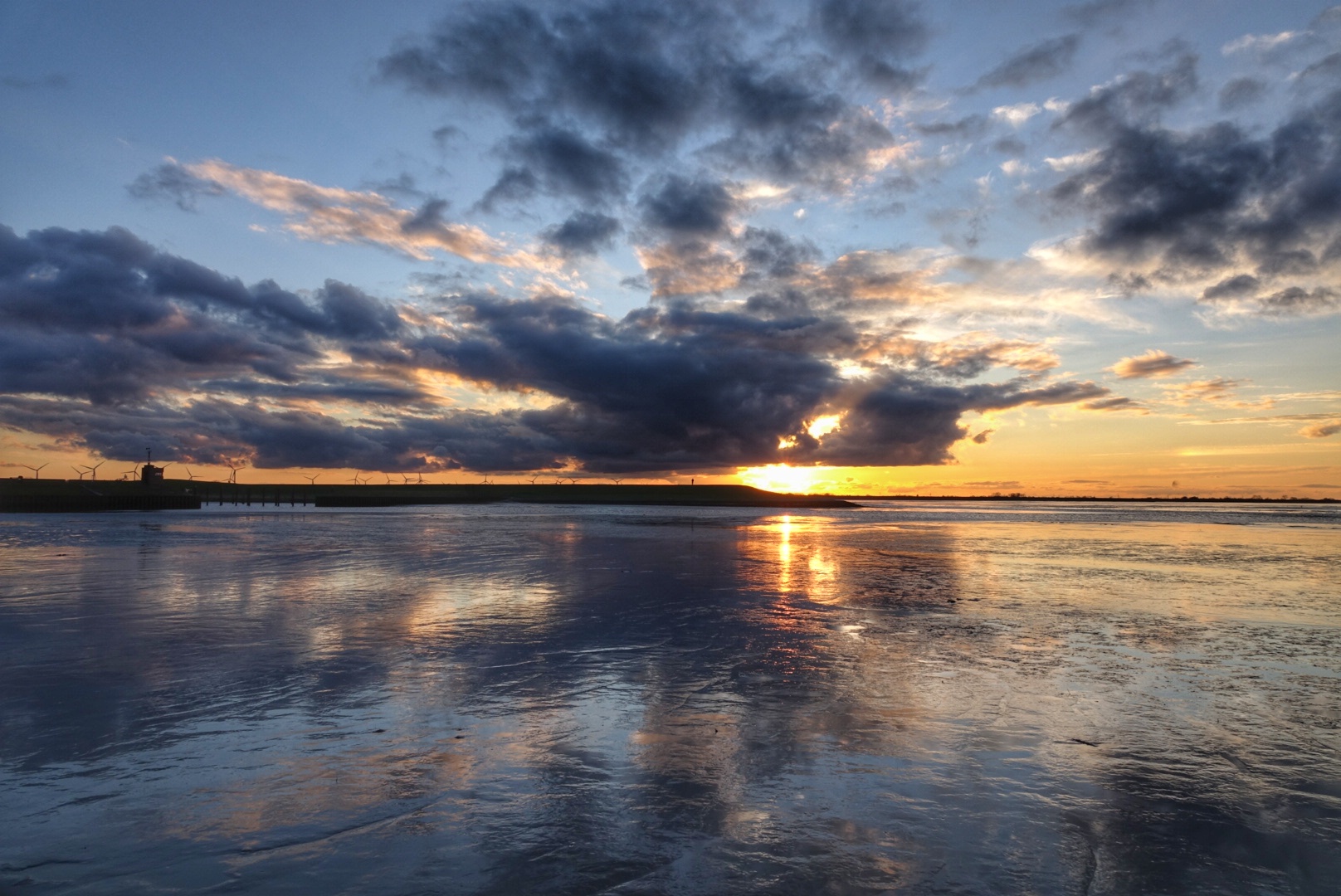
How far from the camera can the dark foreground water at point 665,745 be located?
15.7 ft

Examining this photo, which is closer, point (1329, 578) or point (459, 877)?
point (459, 877)

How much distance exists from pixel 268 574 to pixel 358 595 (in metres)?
5.80

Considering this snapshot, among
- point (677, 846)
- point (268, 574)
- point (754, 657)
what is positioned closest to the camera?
point (677, 846)

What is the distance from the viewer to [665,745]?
7.03 m

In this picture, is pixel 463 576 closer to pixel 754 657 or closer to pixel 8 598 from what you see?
pixel 8 598

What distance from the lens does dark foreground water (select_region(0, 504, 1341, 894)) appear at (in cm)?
479

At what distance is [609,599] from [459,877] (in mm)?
12161

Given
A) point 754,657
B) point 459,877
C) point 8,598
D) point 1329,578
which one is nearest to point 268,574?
point 8,598

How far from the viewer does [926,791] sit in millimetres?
5961

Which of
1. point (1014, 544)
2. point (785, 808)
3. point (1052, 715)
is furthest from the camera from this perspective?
point (1014, 544)

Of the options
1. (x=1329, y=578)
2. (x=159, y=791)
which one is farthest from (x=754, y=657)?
(x=1329, y=578)

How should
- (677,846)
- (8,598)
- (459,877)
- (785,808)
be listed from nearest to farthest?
(459,877), (677,846), (785,808), (8,598)

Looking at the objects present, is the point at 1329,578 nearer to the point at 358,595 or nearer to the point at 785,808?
the point at 785,808

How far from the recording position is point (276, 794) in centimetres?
580
